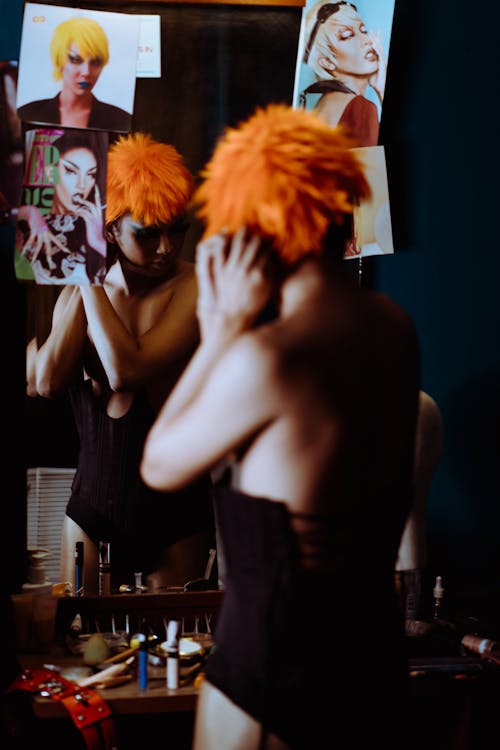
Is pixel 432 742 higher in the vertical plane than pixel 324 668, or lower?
lower

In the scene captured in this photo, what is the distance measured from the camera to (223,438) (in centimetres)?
136

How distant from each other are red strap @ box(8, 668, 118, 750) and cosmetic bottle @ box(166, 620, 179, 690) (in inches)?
6.4

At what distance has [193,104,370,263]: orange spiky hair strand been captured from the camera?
1462 mm

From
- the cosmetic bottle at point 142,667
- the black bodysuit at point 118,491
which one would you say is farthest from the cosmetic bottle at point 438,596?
the cosmetic bottle at point 142,667

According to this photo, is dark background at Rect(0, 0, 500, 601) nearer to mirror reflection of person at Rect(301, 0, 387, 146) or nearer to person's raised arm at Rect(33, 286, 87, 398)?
mirror reflection of person at Rect(301, 0, 387, 146)

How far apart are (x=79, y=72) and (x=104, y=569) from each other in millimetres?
1344

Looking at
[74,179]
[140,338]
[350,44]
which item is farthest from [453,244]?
[74,179]

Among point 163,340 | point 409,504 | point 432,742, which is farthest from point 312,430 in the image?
point 432,742

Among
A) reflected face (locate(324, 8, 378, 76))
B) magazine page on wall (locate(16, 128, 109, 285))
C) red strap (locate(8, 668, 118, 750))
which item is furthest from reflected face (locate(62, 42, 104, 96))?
red strap (locate(8, 668, 118, 750))

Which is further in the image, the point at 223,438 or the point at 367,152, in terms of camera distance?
the point at 367,152

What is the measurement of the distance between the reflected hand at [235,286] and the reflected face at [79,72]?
106cm

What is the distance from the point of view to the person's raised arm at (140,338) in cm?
235

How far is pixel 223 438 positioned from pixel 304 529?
21 centimetres

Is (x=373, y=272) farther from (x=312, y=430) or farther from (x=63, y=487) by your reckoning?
(x=312, y=430)
